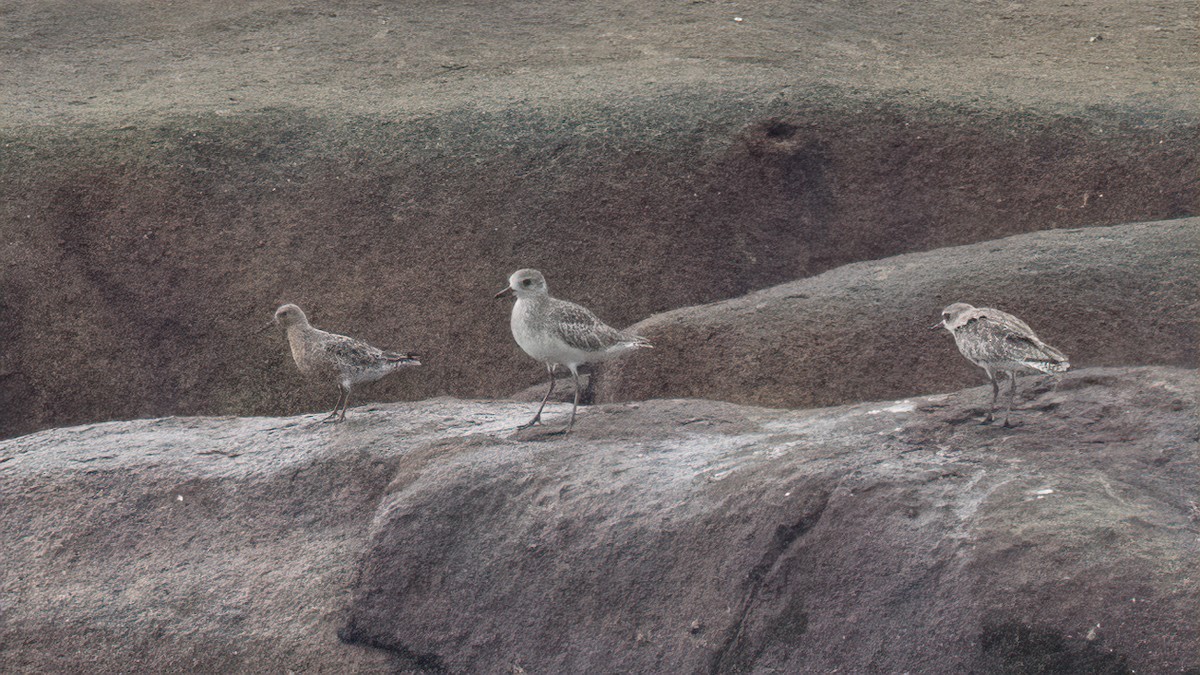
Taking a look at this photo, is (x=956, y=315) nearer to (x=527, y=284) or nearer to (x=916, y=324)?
(x=916, y=324)

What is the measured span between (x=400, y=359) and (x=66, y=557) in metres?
2.95

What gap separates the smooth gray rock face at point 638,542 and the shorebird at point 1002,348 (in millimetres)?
235

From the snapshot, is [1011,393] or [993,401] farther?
[993,401]

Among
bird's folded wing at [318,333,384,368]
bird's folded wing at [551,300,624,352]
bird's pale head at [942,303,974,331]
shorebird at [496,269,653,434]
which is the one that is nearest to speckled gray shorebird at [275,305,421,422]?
bird's folded wing at [318,333,384,368]

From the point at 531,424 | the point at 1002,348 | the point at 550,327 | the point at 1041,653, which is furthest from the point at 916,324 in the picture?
the point at 1041,653

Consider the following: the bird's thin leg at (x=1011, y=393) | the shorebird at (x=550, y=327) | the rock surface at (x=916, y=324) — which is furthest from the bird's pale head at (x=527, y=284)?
the bird's thin leg at (x=1011, y=393)

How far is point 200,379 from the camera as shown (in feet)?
45.4

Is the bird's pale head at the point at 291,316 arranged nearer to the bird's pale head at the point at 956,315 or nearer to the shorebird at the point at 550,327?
the shorebird at the point at 550,327

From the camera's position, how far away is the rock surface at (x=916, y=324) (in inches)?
447

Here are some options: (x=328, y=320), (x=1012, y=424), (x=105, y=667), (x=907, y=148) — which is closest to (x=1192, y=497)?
(x=1012, y=424)

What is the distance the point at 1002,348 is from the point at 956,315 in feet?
3.14

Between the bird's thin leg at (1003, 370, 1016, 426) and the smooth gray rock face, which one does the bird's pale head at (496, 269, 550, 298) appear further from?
the bird's thin leg at (1003, 370, 1016, 426)

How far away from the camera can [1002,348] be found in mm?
8617

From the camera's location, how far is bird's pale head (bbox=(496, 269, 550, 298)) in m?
9.44
